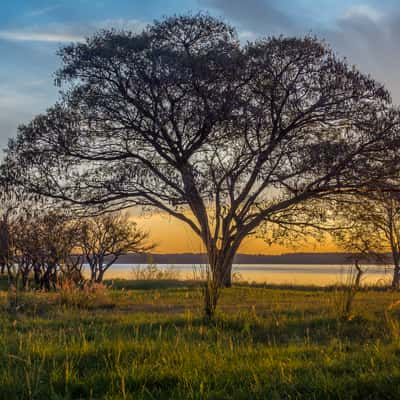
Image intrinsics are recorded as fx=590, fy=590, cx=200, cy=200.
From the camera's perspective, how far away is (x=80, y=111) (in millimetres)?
→ 20188

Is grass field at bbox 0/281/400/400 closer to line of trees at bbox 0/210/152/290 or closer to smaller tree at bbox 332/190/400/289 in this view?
line of trees at bbox 0/210/152/290

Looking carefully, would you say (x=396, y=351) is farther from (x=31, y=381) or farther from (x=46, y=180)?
(x=46, y=180)

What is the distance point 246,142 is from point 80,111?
580 cm

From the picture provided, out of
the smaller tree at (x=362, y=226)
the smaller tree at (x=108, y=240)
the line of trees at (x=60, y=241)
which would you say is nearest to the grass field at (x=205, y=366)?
the line of trees at (x=60, y=241)

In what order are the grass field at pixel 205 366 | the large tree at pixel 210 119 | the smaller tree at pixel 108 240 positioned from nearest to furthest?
the grass field at pixel 205 366
the large tree at pixel 210 119
the smaller tree at pixel 108 240

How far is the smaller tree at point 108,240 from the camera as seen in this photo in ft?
95.9

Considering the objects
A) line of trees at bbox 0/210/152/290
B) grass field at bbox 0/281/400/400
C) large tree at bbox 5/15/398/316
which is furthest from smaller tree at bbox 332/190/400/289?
grass field at bbox 0/281/400/400

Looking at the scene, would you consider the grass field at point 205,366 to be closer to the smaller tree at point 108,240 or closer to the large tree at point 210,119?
the large tree at point 210,119

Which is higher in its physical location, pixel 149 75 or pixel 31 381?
pixel 149 75

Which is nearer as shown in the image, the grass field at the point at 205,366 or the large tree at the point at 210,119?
the grass field at the point at 205,366

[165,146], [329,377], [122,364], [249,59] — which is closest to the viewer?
[329,377]

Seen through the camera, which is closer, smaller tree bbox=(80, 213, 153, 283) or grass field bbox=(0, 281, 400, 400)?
grass field bbox=(0, 281, 400, 400)

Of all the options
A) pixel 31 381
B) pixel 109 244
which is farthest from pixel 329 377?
pixel 109 244

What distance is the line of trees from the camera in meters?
21.0
